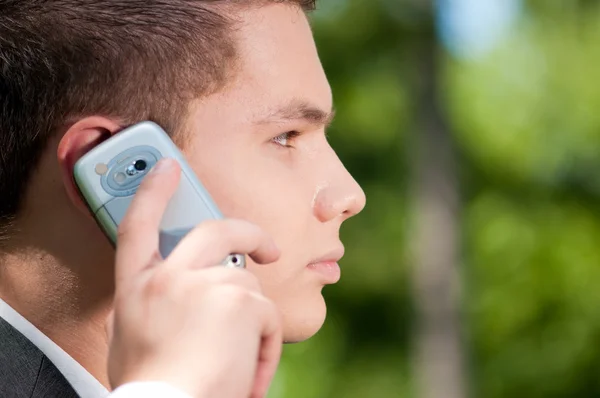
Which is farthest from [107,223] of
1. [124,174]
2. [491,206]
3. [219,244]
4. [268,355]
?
[491,206]

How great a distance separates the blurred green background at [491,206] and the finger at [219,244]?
48.1ft

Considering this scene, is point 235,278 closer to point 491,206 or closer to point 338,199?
point 338,199

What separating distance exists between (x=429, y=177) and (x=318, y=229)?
12.7 m

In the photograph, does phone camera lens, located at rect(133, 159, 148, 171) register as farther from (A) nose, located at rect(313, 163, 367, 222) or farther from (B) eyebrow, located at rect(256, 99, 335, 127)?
(A) nose, located at rect(313, 163, 367, 222)

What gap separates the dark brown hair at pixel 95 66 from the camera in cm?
204

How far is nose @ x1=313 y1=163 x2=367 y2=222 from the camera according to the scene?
2.10 metres

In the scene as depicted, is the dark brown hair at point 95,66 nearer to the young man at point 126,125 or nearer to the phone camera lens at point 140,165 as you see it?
the young man at point 126,125

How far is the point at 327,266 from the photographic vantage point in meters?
2.12

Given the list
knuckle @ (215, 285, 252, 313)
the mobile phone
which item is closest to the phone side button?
the mobile phone

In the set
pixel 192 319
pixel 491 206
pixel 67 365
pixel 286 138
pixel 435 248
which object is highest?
Result: pixel 192 319

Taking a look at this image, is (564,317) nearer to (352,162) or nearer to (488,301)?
(488,301)

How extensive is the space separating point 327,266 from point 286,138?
0.27 m

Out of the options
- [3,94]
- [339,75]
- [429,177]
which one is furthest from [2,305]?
[339,75]

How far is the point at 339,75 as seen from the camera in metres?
18.6
